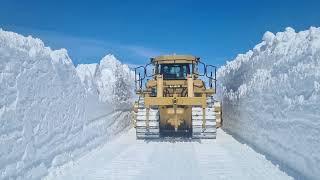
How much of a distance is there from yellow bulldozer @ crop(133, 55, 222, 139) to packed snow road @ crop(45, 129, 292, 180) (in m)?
1.40

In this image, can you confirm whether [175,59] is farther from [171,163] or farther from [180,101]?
[171,163]

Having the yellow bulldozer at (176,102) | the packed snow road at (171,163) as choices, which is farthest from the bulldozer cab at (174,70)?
the packed snow road at (171,163)

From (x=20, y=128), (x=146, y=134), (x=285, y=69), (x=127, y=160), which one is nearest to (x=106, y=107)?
(x=146, y=134)

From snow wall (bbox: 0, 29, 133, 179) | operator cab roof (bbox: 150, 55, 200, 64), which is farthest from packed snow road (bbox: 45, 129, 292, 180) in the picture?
operator cab roof (bbox: 150, 55, 200, 64)

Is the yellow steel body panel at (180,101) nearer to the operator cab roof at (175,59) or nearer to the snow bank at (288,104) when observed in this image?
the snow bank at (288,104)

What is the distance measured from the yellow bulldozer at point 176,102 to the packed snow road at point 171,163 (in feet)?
4.59

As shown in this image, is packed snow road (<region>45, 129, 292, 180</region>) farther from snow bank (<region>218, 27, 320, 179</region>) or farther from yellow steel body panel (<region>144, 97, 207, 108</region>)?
yellow steel body panel (<region>144, 97, 207, 108</region>)

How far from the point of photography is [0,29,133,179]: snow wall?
22.1 feet

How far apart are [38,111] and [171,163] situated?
3.06 meters

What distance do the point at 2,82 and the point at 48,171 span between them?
2.27m

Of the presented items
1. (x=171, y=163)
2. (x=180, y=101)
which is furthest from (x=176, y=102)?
(x=171, y=163)

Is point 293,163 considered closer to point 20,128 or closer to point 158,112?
point 20,128

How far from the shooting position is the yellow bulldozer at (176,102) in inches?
555

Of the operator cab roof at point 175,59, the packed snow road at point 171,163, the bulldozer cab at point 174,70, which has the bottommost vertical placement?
the packed snow road at point 171,163
